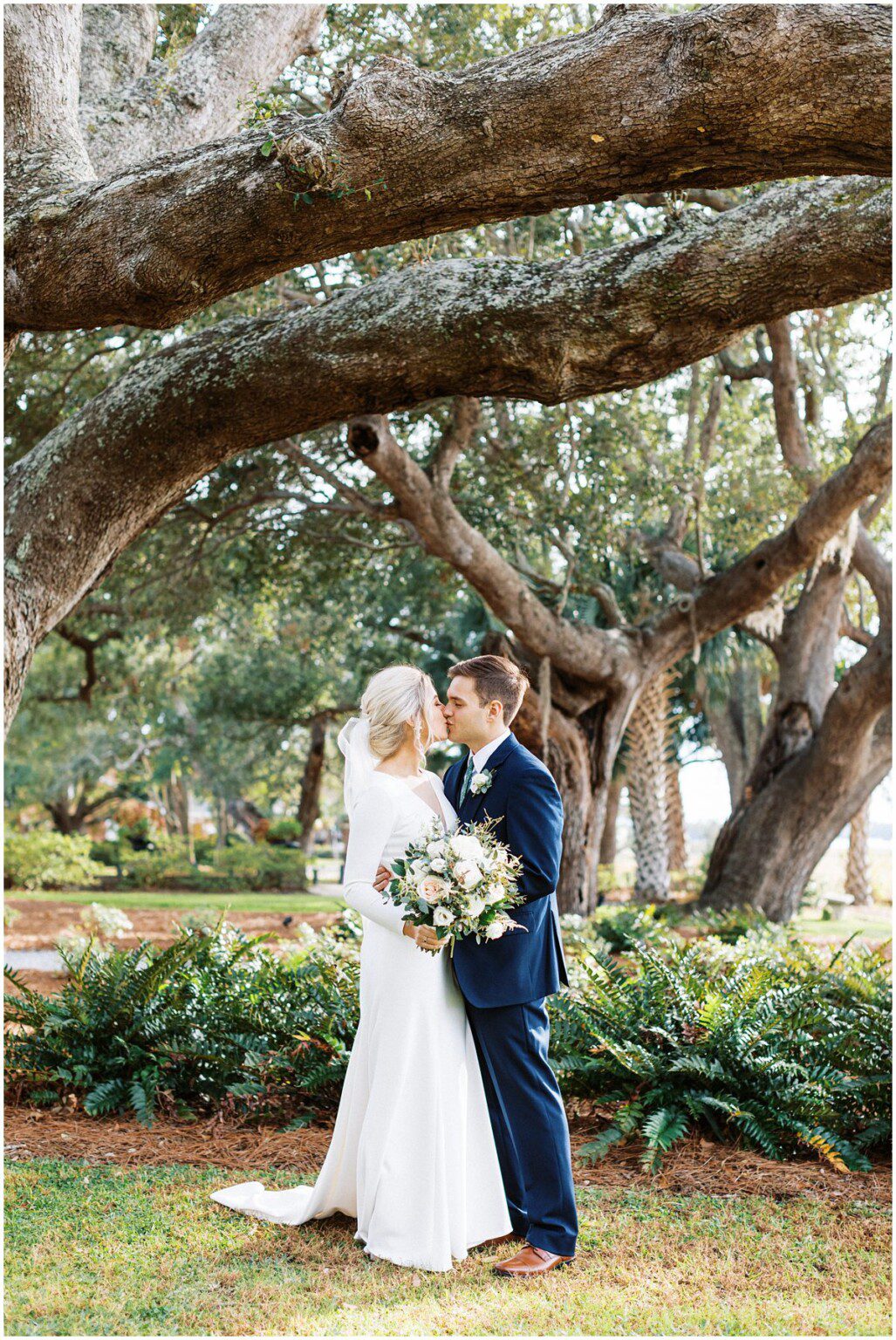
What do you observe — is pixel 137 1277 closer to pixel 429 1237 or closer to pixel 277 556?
pixel 429 1237

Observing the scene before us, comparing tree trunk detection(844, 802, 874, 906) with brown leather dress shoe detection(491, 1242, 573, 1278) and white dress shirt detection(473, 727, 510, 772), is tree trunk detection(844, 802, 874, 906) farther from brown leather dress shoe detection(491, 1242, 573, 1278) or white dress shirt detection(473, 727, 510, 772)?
brown leather dress shoe detection(491, 1242, 573, 1278)

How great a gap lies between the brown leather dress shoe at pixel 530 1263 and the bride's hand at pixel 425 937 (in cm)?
126

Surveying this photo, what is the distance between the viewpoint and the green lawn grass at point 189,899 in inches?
750

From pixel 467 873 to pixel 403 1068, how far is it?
3.14 ft

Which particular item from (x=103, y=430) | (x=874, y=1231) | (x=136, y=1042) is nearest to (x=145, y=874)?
(x=136, y=1042)

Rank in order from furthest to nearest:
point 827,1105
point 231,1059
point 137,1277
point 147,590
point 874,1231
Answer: point 147,590 → point 231,1059 → point 827,1105 → point 874,1231 → point 137,1277

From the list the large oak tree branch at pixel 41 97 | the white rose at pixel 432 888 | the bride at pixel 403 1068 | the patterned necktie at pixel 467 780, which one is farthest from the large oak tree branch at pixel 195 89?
the white rose at pixel 432 888

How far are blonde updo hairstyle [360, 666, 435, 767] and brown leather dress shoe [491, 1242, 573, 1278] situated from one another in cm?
200

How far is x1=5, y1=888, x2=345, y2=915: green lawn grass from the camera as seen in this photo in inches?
750

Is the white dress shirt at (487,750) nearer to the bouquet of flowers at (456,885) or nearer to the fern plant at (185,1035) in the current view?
the bouquet of flowers at (456,885)

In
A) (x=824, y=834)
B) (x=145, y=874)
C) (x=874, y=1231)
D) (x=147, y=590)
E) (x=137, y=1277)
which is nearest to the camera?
(x=137, y=1277)

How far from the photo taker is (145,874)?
24.3 metres

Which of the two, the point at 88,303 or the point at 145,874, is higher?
the point at 88,303

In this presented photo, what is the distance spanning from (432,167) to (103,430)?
8.26 ft
